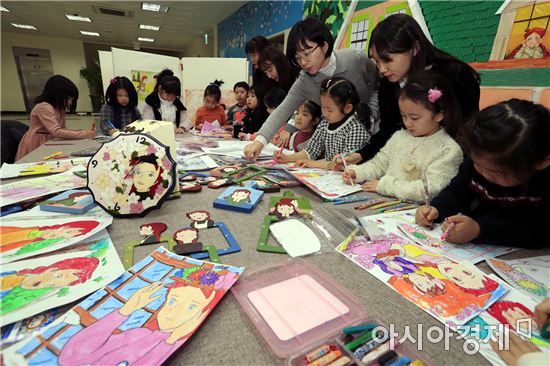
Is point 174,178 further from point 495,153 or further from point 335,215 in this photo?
point 495,153

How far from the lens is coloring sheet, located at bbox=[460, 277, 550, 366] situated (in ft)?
1.24

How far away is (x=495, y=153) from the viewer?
0.57m

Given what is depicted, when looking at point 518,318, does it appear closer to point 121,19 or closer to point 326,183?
point 326,183

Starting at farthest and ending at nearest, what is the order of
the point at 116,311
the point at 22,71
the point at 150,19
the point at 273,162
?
the point at 22,71 < the point at 150,19 < the point at 273,162 < the point at 116,311

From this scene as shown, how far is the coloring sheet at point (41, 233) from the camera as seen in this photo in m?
0.53

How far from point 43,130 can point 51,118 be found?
0.10 m

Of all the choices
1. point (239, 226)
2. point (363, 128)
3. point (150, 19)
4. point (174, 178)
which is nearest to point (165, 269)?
point (239, 226)

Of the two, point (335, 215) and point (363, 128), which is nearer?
point (335, 215)

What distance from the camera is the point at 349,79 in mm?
1367

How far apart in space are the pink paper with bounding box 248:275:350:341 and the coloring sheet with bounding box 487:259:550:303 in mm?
326

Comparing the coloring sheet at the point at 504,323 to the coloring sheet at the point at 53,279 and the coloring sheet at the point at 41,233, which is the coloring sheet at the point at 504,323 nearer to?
the coloring sheet at the point at 53,279

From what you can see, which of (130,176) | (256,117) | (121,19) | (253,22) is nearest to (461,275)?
(130,176)

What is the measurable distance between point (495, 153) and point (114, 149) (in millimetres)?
872

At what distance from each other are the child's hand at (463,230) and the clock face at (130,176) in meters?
0.70
